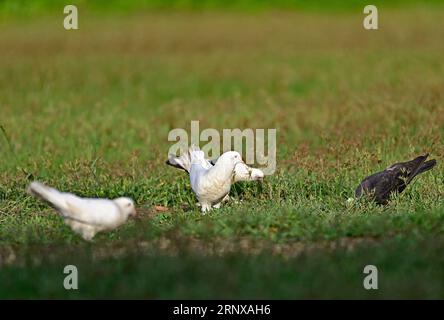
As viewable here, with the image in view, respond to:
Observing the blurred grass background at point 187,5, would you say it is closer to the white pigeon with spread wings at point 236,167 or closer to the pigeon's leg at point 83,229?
the white pigeon with spread wings at point 236,167

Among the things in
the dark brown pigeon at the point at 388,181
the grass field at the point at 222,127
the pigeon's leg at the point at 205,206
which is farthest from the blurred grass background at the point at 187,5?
the pigeon's leg at the point at 205,206

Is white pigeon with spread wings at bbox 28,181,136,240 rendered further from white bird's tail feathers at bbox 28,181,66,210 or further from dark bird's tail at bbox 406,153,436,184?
dark bird's tail at bbox 406,153,436,184

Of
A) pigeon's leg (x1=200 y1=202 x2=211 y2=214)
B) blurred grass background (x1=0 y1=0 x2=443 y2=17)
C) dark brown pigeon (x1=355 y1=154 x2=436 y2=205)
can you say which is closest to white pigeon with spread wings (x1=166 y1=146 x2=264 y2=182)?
pigeon's leg (x1=200 y1=202 x2=211 y2=214)

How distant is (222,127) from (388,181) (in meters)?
5.37

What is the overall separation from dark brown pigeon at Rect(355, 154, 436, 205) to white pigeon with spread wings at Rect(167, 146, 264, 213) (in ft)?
3.22

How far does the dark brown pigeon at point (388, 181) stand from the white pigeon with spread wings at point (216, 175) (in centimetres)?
98

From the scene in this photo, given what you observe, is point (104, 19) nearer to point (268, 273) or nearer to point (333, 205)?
point (333, 205)

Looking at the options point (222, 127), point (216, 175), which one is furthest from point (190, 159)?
point (222, 127)

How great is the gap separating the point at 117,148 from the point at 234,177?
414 centimetres

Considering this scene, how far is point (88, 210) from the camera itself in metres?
7.11

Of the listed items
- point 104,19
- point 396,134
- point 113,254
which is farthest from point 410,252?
point 104,19

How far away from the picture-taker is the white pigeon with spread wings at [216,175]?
841 cm

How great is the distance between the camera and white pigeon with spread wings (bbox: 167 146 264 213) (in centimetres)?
841

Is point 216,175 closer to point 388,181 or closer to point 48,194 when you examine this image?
point 388,181
